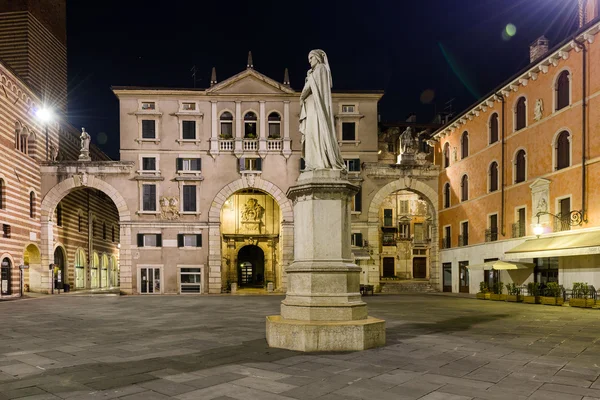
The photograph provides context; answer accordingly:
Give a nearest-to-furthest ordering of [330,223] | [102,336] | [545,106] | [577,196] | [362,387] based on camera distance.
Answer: [362,387] < [330,223] < [102,336] < [577,196] < [545,106]

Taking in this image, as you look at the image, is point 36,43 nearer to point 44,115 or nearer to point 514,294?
point 44,115

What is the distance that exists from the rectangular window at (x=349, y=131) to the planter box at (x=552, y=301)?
1871cm

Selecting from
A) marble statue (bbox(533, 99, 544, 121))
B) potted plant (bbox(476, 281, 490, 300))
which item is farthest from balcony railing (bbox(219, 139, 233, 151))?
marble statue (bbox(533, 99, 544, 121))

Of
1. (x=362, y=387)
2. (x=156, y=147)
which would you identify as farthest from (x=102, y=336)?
(x=156, y=147)

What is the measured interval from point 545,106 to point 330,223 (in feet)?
67.5

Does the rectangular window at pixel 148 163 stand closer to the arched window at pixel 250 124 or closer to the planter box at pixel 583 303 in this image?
the arched window at pixel 250 124

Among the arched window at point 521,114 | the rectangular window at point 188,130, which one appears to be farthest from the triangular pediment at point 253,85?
the arched window at point 521,114

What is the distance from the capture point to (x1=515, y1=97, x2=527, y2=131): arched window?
92.7 feet

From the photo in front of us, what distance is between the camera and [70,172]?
3622cm

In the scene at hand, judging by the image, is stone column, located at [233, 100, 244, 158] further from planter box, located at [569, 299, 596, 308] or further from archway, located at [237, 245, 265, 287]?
planter box, located at [569, 299, 596, 308]

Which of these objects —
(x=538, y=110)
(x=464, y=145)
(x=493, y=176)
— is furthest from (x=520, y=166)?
(x=464, y=145)

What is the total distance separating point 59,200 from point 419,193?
26.8m

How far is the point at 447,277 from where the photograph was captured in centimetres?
3853

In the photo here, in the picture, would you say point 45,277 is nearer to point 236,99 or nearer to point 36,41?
point 236,99
